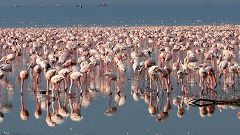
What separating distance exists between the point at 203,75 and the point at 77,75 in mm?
3080

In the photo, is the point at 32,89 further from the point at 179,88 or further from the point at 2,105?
the point at 179,88

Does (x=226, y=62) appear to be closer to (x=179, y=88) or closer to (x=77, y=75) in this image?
(x=179, y=88)

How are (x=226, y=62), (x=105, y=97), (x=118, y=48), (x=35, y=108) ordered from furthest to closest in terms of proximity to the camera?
(x=118, y=48)
(x=226, y=62)
(x=105, y=97)
(x=35, y=108)

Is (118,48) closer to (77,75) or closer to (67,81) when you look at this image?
(67,81)

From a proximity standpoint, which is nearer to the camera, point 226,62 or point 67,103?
point 67,103

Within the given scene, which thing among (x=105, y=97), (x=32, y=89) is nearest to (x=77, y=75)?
(x=105, y=97)

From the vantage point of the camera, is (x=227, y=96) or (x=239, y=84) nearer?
(x=227, y=96)

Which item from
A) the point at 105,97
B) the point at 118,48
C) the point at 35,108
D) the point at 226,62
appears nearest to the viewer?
the point at 35,108

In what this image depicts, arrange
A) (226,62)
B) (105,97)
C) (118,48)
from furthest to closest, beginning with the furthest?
(118,48), (226,62), (105,97)

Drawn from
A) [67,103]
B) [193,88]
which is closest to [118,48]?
[193,88]

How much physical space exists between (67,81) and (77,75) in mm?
2059

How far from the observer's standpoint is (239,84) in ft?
65.1

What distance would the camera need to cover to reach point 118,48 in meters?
26.2

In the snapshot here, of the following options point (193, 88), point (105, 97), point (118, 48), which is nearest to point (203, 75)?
point (193, 88)
